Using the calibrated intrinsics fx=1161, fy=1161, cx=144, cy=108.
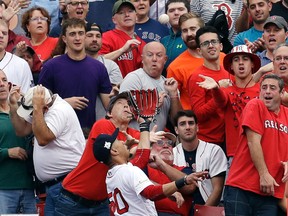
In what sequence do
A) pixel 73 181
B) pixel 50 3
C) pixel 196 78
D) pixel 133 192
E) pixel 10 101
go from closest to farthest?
pixel 133 192, pixel 73 181, pixel 10 101, pixel 196 78, pixel 50 3

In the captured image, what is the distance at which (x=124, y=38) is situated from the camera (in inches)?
671

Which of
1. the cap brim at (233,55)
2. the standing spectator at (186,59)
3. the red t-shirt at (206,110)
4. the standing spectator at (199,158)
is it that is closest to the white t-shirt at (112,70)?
the standing spectator at (186,59)

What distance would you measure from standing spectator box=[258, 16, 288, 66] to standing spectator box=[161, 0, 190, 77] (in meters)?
1.55

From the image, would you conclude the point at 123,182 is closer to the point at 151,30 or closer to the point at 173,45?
the point at 173,45

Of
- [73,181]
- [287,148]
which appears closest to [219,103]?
[287,148]

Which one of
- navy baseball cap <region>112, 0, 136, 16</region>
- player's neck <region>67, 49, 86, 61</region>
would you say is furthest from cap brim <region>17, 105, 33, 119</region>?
navy baseball cap <region>112, 0, 136, 16</region>

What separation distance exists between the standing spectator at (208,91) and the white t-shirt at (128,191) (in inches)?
112

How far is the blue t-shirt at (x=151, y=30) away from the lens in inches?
693

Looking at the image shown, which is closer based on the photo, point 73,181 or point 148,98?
point 73,181

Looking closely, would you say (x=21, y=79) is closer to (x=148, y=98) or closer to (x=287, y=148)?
(x=148, y=98)

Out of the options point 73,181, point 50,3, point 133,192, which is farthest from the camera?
point 50,3

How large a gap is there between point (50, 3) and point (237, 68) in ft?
15.1

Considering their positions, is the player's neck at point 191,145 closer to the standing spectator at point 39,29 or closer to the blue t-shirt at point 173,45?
the blue t-shirt at point 173,45

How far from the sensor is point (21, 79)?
616 inches
